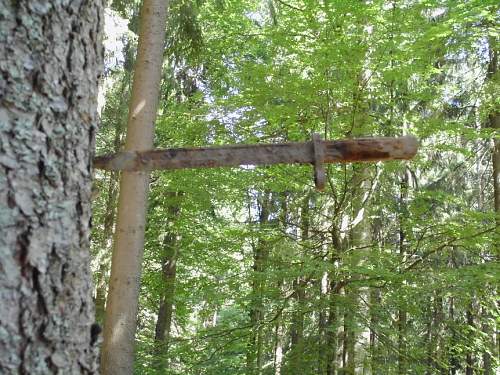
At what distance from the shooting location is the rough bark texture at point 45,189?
118cm

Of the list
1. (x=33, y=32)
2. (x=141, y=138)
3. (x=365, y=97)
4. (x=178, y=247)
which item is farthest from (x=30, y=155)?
(x=178, y=247)

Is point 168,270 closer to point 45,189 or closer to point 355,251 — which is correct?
point 355,251

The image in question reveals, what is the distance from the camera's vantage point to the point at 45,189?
1255 mm

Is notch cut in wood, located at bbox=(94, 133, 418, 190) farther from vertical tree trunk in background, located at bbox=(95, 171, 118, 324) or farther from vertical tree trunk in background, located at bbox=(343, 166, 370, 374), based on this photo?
vertical tree trunk in background, located at bbox=(95, 171, 118, 324)

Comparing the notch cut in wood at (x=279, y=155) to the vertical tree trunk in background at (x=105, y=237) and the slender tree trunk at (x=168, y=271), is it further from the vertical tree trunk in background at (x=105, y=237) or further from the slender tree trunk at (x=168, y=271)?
the vertical tree trunk in background at (x=105, y=237)

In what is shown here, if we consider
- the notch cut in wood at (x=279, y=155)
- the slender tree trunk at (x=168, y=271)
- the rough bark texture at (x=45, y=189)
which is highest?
the slender tree trunk at (x=168, y=271)

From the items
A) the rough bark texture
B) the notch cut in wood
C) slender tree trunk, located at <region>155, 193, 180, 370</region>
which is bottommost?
the rough bark texture

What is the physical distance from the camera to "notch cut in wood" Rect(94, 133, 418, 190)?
74.6 inches

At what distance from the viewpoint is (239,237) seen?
292 inches

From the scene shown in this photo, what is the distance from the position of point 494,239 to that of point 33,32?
6.01 meters

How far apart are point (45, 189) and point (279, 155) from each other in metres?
0.95

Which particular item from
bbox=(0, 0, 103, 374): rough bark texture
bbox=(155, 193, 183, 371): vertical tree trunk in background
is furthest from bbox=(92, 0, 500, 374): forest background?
bbox=(0, 0, 103, 374): rough bark texture

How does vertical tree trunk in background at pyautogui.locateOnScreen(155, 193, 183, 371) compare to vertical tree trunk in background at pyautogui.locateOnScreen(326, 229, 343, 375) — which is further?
vertical tree trunk in background at pyautogui.locateOnScreen(155, 193, 183, 371)

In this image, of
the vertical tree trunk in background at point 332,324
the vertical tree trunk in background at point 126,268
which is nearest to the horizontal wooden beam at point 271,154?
the vertical tree trunk in background at point 126,268
